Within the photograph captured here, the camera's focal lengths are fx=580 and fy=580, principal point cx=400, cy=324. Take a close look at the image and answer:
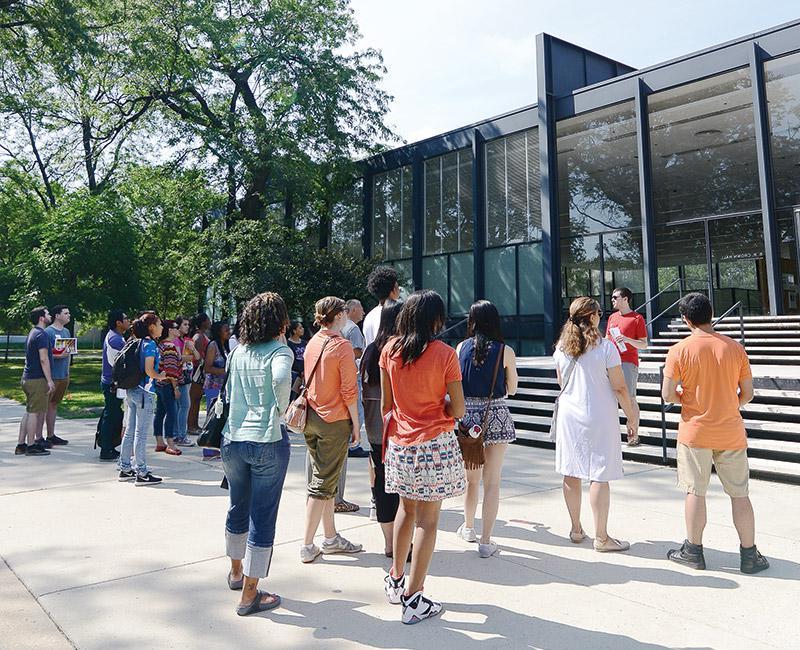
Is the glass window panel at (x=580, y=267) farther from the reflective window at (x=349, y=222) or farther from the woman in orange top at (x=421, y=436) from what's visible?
the woman in orange top at (x=421, y=436)

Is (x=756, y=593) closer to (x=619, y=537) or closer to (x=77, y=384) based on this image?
(x=619, y=537)

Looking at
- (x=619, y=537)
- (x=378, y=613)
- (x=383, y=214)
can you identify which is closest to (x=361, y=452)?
(x=619, y=537)

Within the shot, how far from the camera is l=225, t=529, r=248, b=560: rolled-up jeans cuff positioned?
11.5ft

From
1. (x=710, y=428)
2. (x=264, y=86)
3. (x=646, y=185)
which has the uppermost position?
(x=264, y=86)

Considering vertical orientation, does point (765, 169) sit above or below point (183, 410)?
above

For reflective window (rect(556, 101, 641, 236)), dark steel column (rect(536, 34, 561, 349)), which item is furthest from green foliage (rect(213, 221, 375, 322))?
reflective window (rect(556, 101, 641, 236))

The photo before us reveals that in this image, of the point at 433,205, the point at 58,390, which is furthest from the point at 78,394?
the point at 433,205

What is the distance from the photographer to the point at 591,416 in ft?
14.0

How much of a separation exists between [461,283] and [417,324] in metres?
15.1

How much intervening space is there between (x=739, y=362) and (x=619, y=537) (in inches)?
66.7

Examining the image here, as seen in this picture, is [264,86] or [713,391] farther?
[264,86]

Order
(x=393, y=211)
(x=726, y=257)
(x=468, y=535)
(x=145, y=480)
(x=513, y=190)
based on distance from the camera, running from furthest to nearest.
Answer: (x=726, y=257) → (x=393, y=211) → (x=513, y=190) → (x=145, y=480) → (x=468, y=535)

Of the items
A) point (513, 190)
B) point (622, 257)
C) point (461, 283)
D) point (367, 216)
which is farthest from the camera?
point (367, 216)

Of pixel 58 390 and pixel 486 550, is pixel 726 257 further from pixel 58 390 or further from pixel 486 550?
pixel 58 390
